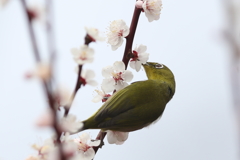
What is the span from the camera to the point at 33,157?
1052 mm

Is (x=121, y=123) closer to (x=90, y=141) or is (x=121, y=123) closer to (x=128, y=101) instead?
(x=128, y=101)

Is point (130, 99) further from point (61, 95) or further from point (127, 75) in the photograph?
point (61, 95)

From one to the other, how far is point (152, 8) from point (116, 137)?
674 millimetres

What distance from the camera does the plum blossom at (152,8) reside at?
1.57 meters

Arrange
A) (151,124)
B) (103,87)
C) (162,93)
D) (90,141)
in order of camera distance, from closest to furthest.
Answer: (90,141), (103,87), (151,124), (162,93)

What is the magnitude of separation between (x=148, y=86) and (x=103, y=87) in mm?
501

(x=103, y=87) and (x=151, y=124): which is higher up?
(x=103, y=87)

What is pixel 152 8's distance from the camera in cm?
161

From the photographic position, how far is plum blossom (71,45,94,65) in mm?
1037

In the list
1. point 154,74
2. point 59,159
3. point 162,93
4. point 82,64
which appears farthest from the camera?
point 154,74

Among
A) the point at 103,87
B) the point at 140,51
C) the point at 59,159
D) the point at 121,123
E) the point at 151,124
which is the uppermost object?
the point at 59,159

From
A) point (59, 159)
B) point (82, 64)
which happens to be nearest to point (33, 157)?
point (82, 64)

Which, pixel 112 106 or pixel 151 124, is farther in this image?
pixel 151 124

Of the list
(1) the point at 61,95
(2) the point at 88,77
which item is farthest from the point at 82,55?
(1) the point at 61,95
